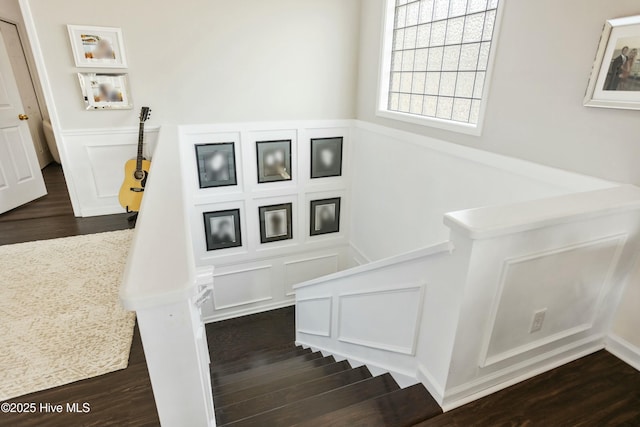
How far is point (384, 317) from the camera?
1888mm

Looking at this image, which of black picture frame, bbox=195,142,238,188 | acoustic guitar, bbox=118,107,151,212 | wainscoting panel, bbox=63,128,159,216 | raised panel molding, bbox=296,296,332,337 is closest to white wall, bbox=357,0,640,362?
raised panel molding, bbox=296,296,332,337

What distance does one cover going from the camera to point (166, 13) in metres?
3.16

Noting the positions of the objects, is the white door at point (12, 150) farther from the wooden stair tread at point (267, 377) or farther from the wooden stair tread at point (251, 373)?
the wooden stair tread at point (267, 377)

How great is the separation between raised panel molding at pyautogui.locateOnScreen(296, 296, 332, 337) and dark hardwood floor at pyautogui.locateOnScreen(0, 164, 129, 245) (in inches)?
71.9

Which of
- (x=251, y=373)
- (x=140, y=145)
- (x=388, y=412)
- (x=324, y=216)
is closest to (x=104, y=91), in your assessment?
(x=140, y=145)

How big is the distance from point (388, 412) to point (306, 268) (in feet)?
10.2

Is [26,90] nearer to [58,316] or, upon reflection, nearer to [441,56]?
[58,316]

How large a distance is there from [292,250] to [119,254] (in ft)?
7.19

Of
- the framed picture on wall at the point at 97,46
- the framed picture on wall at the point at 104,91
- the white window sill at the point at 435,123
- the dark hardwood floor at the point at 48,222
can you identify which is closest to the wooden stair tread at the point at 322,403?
the white window sill at the point at 435,123

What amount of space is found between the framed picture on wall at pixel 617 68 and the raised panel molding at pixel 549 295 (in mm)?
619

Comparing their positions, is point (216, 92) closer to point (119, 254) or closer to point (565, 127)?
point (119, 254)

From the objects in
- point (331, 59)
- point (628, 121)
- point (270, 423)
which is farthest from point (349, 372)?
point (331, 59)

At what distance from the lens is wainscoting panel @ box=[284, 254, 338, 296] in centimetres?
443

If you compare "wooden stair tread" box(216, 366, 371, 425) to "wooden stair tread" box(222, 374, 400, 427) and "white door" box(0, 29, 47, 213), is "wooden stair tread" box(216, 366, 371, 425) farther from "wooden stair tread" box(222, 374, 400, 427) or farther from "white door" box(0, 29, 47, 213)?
"white door" box(0, 29, 47, 213)
